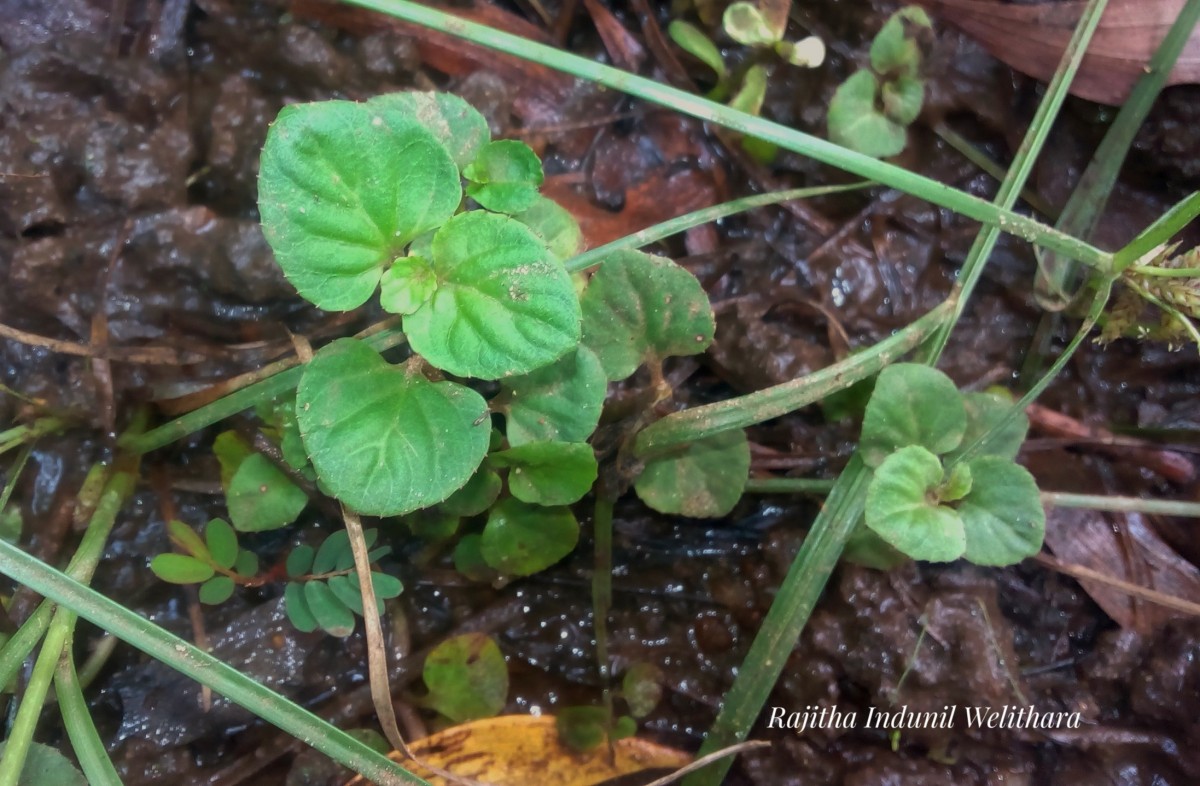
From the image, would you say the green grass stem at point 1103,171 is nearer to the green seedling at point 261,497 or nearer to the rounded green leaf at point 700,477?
the rounded green leaf at point 700,477

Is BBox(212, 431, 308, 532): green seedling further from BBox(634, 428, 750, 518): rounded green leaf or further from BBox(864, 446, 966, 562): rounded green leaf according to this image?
BBox(864, 446, 966, 562): rounded green leaf

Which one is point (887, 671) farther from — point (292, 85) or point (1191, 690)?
point (292, 85)

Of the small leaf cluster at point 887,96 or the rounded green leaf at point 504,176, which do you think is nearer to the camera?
the rounded green leaf at point 504,176

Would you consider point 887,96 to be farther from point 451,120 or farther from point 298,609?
point 298,609

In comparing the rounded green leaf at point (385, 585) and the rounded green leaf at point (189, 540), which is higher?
the rounded green leaf at point (385, 585)

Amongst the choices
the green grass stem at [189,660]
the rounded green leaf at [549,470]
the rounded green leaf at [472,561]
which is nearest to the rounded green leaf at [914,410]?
the rounded green leaf at [549,470]

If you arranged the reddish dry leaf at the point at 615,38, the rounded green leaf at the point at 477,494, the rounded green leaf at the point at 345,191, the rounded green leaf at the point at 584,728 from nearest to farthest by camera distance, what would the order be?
the rounded green leaf at the point at 345,191, the rounded green leaf at the point at 477,494, the rounded green leaf at the point at 584,728, the reddish dry leaf at the point at 615,38

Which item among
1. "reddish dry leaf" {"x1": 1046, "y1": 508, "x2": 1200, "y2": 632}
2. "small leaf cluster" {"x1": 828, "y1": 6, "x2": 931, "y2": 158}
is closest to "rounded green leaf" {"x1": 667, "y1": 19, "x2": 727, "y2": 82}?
"small leaf cluster" {"x1": 828, "y1": 6, "x2": 931, "y2": 158}

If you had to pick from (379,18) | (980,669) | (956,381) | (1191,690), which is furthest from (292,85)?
(1191,690)
